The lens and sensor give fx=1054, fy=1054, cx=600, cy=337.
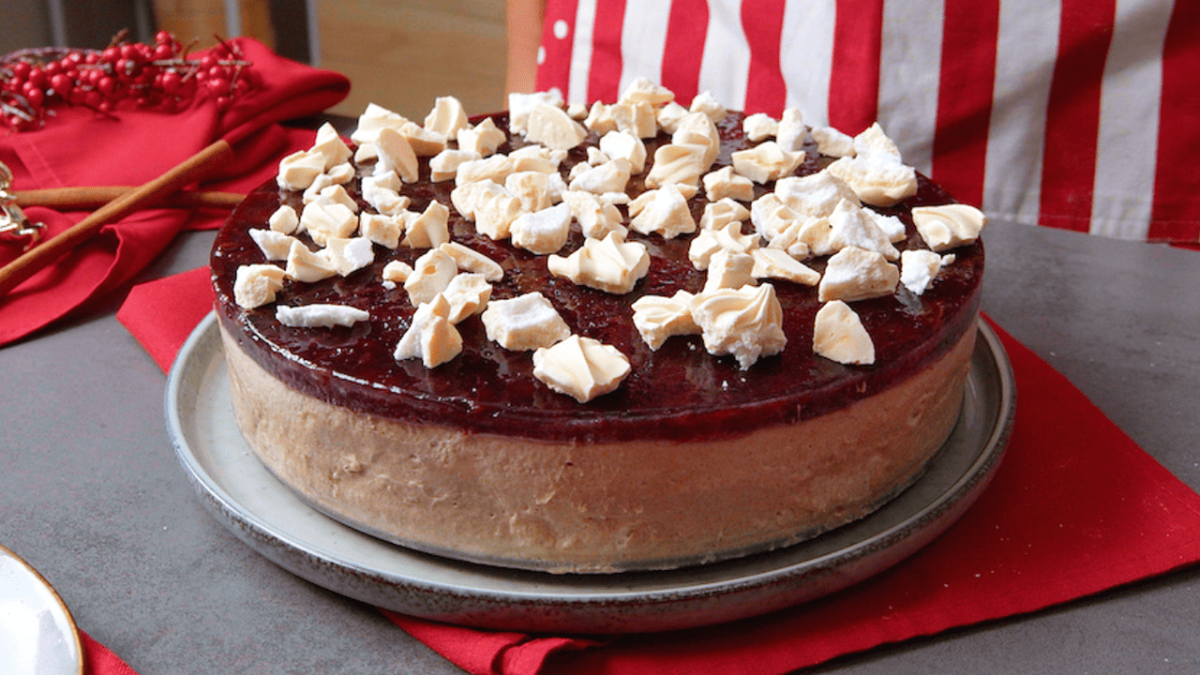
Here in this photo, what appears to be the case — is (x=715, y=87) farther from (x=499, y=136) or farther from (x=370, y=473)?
(x=370, y=473)

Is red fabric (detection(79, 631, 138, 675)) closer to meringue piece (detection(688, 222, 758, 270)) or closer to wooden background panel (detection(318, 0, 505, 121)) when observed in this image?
meringue piece (detection(688, 222, 758, 270))

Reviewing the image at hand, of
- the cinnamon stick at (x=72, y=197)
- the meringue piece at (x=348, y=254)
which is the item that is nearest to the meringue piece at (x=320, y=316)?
the meringue piece at (x=348, y=254)

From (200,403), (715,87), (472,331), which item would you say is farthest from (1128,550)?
(715,87)

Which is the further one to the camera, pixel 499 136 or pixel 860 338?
pixel 499 136

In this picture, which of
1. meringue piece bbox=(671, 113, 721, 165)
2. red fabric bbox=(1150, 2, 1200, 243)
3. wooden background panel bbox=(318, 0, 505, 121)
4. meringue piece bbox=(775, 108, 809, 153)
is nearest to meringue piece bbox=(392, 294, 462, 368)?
meringue piece bbox=(671, 113, 721, 165)

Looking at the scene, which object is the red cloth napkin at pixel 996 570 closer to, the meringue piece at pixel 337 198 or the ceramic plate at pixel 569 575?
the ceramic plate at pixel 569 575

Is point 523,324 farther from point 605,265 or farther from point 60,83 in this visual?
point 60,83

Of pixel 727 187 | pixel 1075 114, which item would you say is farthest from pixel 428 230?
pixel 1075 114
